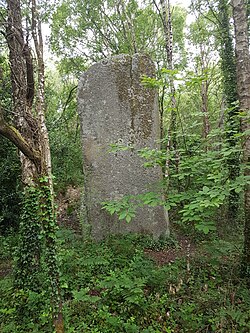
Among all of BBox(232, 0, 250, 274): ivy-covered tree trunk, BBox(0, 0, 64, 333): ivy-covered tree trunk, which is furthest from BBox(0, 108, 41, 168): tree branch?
BBox(232, 0, 250, 274): ivy-covered tree trunk

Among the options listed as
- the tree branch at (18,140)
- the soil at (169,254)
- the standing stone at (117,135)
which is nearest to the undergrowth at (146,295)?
the soil at (169,254)

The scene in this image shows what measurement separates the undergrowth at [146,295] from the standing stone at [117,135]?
0.88m

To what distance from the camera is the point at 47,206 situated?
253 centimetres

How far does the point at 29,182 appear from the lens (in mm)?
4086

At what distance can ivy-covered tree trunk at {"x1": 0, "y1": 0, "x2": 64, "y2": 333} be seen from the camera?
244 centimetres

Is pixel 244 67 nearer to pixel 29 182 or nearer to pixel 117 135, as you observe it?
pixel 117 135

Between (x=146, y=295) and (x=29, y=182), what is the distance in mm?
2528

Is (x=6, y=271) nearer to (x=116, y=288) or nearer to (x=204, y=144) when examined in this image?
(x=116, y=288)

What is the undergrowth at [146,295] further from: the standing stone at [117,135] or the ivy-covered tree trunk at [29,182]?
the standing stone at [117,135]

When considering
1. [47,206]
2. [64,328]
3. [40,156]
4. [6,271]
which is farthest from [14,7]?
[64,328]

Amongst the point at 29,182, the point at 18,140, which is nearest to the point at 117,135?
the point at 29,182

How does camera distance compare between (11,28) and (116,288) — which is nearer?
(116,288)

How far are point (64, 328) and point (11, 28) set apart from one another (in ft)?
13.5

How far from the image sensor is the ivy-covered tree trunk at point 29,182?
244 centimetres
